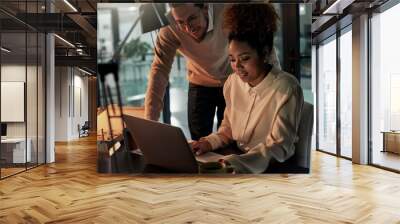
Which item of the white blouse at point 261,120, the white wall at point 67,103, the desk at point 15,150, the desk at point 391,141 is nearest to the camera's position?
the white blouse at point 261,120

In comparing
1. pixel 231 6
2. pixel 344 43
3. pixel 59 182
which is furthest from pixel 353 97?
pixel 59 182

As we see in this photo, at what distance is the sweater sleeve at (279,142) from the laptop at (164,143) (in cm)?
44

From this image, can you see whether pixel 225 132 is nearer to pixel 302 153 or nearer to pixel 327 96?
pixel 302 153

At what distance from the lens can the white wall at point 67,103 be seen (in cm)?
1709

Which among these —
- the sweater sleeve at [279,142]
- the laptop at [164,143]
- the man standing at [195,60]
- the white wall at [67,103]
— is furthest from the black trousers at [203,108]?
the white wall at [67,103]

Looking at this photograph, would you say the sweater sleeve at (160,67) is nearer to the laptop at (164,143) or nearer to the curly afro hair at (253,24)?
the laptop at (164,143)

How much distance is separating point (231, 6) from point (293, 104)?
1963mm

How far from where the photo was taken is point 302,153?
6.95 m

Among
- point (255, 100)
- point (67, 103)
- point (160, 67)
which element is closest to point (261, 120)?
point (255, 100)

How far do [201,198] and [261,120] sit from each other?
1.99 m

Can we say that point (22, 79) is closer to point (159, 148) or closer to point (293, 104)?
point (159, 148)

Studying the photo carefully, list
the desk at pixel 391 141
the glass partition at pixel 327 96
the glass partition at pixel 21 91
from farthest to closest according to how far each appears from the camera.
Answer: the glass partition at pixel 327 96 → the desk at pixel 391 141 → the glass partition at pixel 21 91

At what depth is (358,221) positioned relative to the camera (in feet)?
13.6

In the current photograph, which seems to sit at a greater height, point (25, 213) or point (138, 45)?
point (138, 45)
